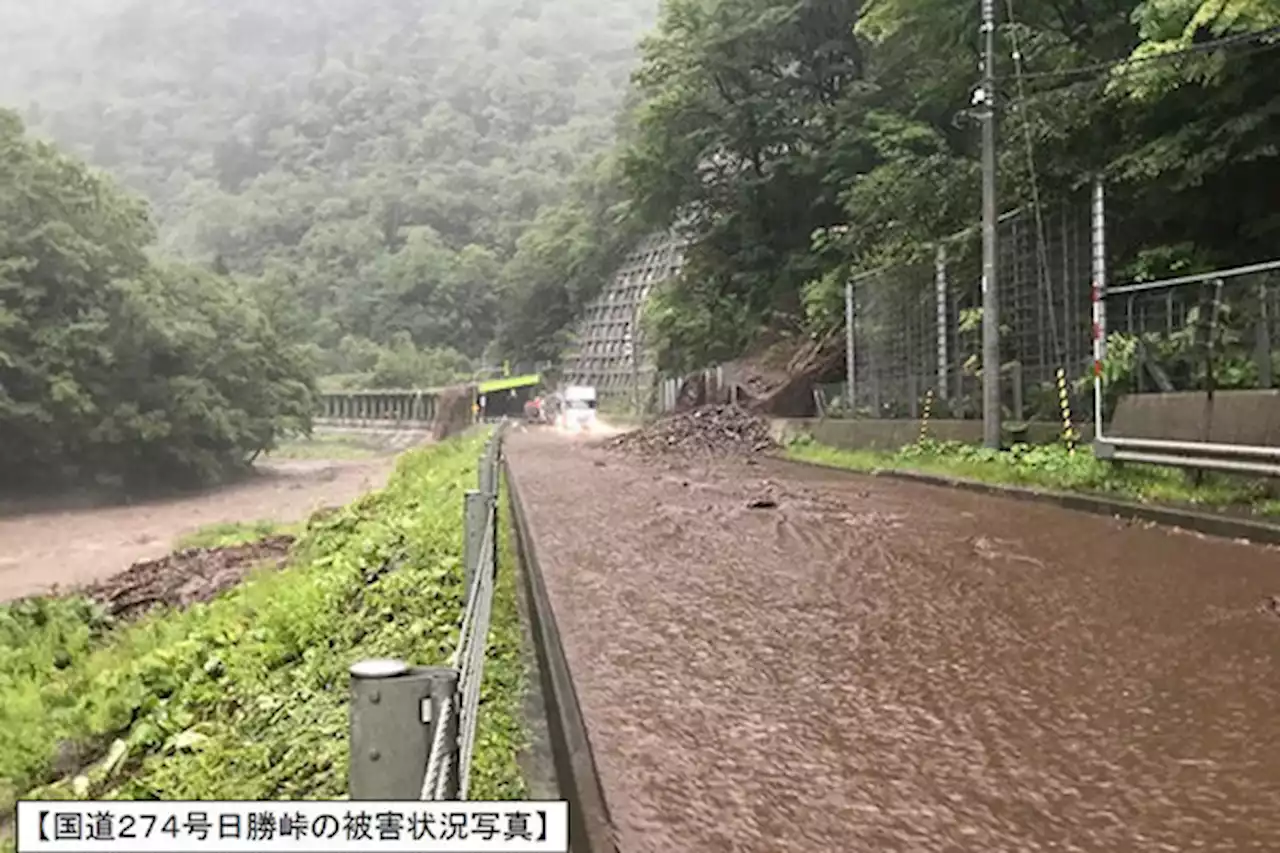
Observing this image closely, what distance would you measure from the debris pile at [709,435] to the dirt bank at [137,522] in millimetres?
10085

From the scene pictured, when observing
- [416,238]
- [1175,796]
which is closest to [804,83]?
[1175,796]

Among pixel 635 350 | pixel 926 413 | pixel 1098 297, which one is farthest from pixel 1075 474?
pixel 635 350

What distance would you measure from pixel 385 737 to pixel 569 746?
2.37m

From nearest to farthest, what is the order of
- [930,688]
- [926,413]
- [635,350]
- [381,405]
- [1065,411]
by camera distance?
[930,688]
[1065,411]
[926,413]
[635,350]
[381,405]

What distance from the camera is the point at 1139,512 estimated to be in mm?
11438

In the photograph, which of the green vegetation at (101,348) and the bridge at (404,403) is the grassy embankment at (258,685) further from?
the bridge at (404,403)

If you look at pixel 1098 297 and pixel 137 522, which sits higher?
pixel 1098 297

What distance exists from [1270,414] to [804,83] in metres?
30.1

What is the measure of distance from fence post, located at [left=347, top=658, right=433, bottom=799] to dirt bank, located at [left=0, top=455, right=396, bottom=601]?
79.8 ft

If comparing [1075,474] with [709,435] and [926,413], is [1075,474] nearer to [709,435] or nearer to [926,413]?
[926,413]

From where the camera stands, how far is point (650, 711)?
5.08 meters

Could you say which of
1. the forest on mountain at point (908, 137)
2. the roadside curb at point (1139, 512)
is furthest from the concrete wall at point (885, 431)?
the forest on mountain at point (908, 137)

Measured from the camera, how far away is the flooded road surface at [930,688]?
12.5 ft
